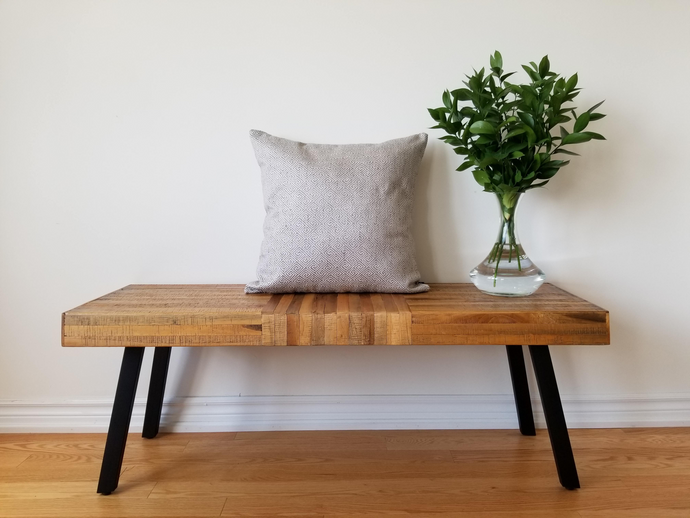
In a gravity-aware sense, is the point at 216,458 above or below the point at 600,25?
below

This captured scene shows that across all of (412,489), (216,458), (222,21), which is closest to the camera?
(412,489)

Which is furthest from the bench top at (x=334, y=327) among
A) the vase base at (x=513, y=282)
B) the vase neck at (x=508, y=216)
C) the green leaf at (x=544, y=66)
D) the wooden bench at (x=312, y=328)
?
the green leaf at (x=544, y=66)

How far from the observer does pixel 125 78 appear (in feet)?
5.60

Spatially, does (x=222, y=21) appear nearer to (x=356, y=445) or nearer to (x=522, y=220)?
(x=522, y=220)

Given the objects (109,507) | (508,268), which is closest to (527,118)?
(508,268)

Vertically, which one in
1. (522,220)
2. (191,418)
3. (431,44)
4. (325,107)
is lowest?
(191,418)

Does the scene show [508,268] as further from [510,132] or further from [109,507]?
[109,507]

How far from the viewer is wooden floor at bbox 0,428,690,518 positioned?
1.33m

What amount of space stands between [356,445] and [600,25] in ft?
4.88

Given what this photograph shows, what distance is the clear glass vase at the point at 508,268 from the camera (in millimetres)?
Result: 1509

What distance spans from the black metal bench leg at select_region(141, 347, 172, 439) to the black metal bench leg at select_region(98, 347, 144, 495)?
30 centimetres

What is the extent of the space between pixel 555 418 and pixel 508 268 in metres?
0.40

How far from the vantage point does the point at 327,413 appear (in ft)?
5.85

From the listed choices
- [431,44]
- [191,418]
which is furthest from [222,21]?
[191,418]
